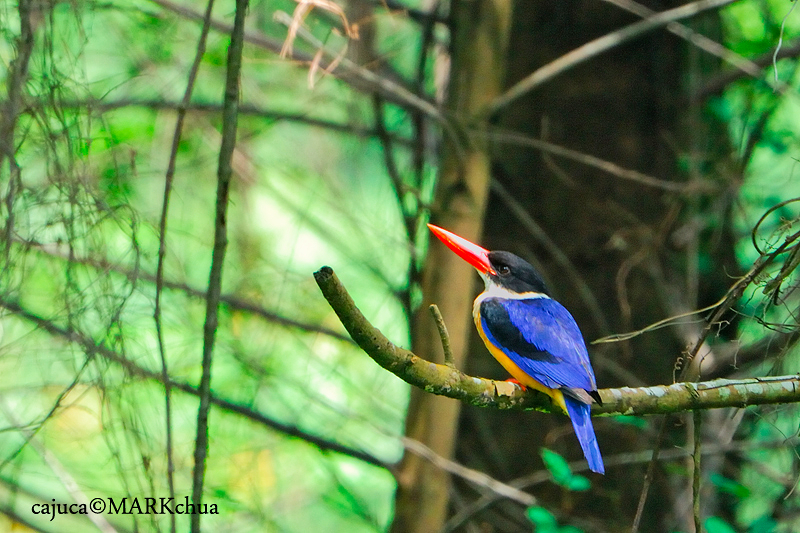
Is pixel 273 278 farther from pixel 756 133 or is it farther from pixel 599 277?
pixel 756 133

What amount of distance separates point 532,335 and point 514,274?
451mm

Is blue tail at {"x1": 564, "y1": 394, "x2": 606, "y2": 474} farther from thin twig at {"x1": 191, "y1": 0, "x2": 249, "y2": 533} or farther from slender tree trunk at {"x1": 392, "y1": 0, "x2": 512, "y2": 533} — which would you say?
thin twig at {"x1": 191, "y1": 0, "x2": 249, "y2": 533}

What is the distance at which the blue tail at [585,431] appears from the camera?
255 centimetres

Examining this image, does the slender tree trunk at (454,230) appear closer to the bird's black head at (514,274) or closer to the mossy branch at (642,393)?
the bird's black head at (514,274)

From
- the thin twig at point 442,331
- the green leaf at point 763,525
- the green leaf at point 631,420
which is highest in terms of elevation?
the green leaf at point 631,420

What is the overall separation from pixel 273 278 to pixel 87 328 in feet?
6.48

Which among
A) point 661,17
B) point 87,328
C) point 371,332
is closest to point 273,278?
point 87,328

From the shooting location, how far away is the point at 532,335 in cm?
302

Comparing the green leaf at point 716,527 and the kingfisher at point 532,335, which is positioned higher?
the kingfisher at point 532,335

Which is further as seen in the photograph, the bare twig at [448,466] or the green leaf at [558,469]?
the bare twig at [448,466]

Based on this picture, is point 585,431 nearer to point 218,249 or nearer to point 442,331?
point 442,331

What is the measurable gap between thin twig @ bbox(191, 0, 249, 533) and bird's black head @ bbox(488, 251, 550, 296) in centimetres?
172

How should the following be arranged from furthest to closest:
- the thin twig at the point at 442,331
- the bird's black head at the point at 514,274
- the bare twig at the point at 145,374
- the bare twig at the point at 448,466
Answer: the bird's black head at the point at 514,274 → the bare twig at the point at 448,466 → the bare twig at the point at 145,374 → the thin twig at the point at 442,331

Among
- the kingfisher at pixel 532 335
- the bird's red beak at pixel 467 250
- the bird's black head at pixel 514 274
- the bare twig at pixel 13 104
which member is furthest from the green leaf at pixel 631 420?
the bare twig at pixel 13 104
